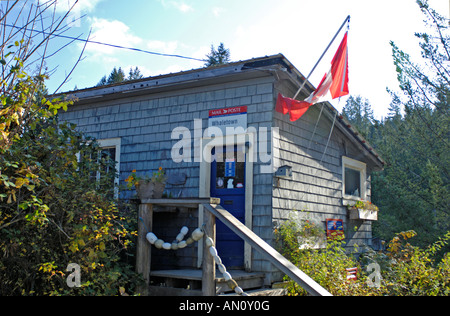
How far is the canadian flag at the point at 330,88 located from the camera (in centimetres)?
677

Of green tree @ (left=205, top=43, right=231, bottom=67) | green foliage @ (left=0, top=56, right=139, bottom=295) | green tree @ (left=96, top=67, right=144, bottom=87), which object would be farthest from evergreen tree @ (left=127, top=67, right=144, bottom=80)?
green foliage @ (left=0, top=56, right=139, bottom=295)

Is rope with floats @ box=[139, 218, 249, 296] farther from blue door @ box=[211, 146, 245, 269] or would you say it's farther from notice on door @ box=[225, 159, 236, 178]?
notice on door @ box=[225, 159, 236, 178]

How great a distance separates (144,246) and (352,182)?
18.9 ft

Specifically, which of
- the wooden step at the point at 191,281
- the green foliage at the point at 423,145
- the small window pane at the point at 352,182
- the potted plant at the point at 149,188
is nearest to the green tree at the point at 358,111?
the green foliage at the point at 423,145

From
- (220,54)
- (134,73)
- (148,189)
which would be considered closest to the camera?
(148,189)

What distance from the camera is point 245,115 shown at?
23.1 feet

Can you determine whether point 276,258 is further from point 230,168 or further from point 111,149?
point 111,149

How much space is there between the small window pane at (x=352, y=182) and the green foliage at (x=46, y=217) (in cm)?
590

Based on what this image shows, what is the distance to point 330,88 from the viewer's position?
7.04m

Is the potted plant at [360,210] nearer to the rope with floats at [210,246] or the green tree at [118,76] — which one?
the rope with floats at [210,246]

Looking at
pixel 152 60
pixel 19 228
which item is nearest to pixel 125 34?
pixel 152 60

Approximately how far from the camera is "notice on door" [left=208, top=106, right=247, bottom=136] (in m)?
7.06

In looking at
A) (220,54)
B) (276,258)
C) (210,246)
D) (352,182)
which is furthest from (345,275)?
(220,54)
